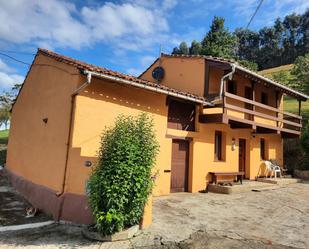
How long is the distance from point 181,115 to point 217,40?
761 inches

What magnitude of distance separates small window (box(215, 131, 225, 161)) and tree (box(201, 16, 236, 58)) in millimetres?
15430

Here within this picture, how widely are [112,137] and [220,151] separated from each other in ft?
29.3

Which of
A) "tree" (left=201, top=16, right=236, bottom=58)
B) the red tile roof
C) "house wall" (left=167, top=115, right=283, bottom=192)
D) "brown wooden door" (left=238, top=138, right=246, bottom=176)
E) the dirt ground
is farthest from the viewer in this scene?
"tree" (left=201, top=16, right=236, bottom=58)

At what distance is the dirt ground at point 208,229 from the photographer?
632 cm

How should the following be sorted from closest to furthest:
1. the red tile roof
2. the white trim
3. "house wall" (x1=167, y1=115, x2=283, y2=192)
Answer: the white trim < the red tile roof < "house wall" (x1=167, y1=115, x2=283, y2=192)

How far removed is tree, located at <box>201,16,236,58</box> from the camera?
28.5 meters

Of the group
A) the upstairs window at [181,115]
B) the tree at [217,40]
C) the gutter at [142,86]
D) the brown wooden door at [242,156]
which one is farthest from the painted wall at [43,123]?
the tree at [217,40]

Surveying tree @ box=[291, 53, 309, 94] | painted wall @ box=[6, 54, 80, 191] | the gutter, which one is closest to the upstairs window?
the gutter

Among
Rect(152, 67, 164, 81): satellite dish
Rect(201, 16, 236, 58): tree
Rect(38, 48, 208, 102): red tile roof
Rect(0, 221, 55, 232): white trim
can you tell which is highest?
Rect(201, 16, 236, 58): tree

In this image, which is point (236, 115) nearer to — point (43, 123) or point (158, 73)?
point (158, 73)

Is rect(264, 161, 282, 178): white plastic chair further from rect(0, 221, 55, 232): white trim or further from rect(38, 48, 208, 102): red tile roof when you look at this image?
rect(0, 221, 55, 232): white trim

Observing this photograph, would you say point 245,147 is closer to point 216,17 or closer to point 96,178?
point 96,178

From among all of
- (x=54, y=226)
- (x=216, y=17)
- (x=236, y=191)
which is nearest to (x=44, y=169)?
(x=54, y=226)

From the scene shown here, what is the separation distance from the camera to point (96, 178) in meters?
6.55
